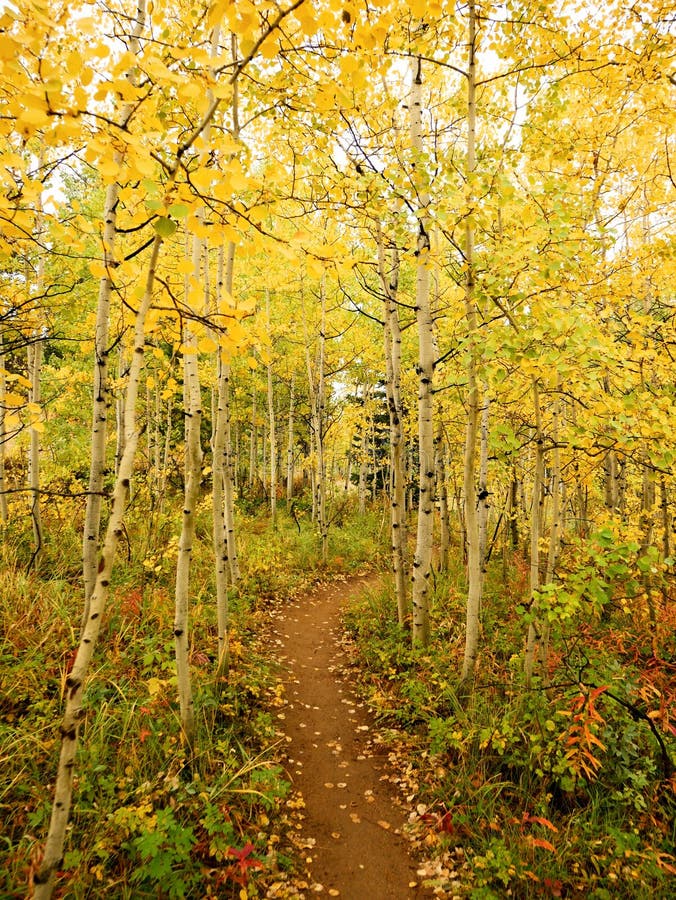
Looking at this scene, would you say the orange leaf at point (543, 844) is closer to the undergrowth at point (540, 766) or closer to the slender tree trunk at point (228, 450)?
the undergrowth at point (540, 766)

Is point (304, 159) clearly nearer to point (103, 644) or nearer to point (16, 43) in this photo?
point (16, 43)

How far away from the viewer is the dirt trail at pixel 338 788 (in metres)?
3.24

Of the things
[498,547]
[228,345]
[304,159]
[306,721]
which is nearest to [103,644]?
[306,721]

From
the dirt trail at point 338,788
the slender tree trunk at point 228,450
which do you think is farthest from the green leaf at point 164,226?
the dirt trail at point 338,788

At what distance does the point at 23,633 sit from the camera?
449 cm

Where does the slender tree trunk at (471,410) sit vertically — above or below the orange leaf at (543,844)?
above

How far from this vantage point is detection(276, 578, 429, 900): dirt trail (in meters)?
3.24

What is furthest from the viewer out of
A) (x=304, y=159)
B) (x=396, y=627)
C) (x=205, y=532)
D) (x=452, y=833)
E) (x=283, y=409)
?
(x=283, y=409)

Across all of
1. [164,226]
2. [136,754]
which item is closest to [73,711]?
[136,754]

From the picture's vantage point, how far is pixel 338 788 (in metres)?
4.07

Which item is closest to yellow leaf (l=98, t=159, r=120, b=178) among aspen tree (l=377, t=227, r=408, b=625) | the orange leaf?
the orange leaf

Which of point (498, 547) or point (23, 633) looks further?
point (498, 547)

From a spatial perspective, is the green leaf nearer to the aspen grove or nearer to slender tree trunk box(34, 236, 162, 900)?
the aspen grove

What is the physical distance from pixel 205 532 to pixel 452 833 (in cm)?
772
